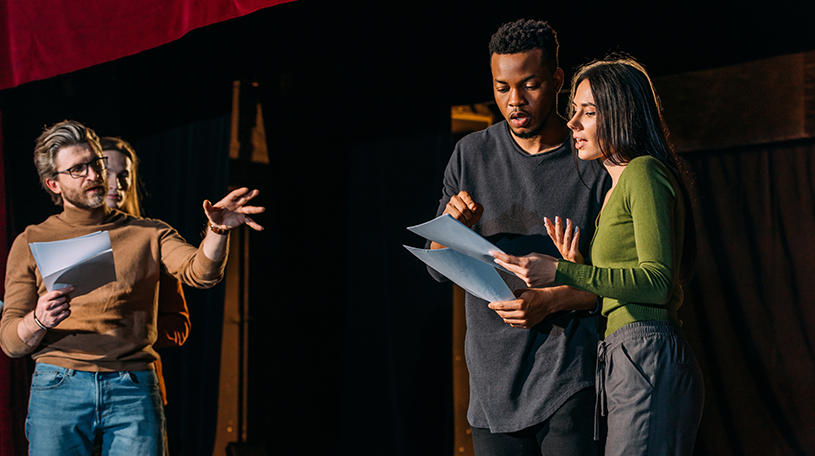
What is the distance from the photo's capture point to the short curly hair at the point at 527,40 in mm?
1461

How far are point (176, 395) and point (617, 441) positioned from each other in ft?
9.37

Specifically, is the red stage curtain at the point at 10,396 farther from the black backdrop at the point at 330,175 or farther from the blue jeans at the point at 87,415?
the blue jeans at the point at 87,415

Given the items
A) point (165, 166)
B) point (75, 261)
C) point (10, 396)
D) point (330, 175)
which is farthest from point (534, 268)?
point (10, 396)

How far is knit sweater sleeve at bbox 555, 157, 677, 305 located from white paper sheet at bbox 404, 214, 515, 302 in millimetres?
151

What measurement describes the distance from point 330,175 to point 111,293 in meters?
1.36

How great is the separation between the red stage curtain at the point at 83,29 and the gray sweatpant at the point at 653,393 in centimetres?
181

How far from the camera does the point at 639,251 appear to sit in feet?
3.77

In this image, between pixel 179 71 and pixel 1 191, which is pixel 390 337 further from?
pixel 1 191

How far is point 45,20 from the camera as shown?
297 cm

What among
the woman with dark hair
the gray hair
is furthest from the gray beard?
the woman with dark hair

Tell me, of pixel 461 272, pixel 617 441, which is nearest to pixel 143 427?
pixel 461 272

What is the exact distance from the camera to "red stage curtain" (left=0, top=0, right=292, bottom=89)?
Answer: 2529 millimetres

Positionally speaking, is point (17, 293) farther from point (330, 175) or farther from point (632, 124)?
point (632, 124)

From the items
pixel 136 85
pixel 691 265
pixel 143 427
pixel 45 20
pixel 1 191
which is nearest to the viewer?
pixel 691 265
